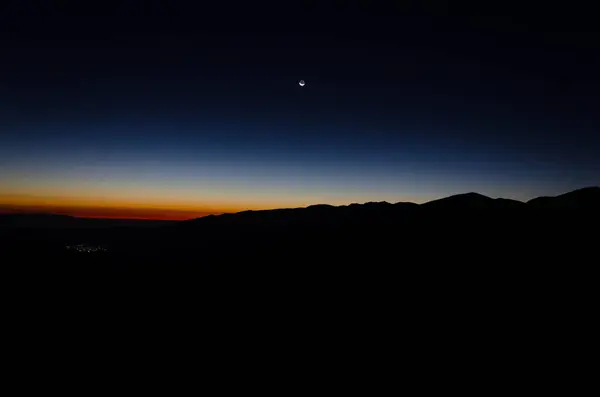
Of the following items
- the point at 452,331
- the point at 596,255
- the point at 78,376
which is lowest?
the point at 78,376

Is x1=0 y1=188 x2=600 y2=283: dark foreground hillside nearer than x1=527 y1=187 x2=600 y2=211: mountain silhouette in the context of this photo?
Yes

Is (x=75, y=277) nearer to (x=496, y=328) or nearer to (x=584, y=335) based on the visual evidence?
(x=496, y=328)

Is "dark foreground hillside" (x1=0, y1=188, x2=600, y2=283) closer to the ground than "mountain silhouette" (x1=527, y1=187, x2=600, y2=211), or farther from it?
closer to the ground

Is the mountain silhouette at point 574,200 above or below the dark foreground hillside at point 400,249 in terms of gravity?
above

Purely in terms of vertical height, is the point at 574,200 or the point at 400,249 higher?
the point at 574,200

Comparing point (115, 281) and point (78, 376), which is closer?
point (78, 376)

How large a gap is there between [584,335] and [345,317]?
21.6 m

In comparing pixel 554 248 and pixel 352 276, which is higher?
pixel 554 248

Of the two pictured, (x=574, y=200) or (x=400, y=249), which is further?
(x=574, y=200)

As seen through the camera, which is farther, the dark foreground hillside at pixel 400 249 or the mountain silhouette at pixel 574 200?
the mountain silhouette at pixel 574 200

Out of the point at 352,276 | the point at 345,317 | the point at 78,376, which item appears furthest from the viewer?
the point at 352,276

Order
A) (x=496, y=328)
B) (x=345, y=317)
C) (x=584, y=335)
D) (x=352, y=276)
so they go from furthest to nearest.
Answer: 1. (x=352, y=276)
2. (x=345, y=317)
3. (x=496, y=328)
4. (x=584, y=335)

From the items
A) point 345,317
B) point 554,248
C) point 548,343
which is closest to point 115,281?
point 345,317

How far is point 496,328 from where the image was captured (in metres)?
35.1
